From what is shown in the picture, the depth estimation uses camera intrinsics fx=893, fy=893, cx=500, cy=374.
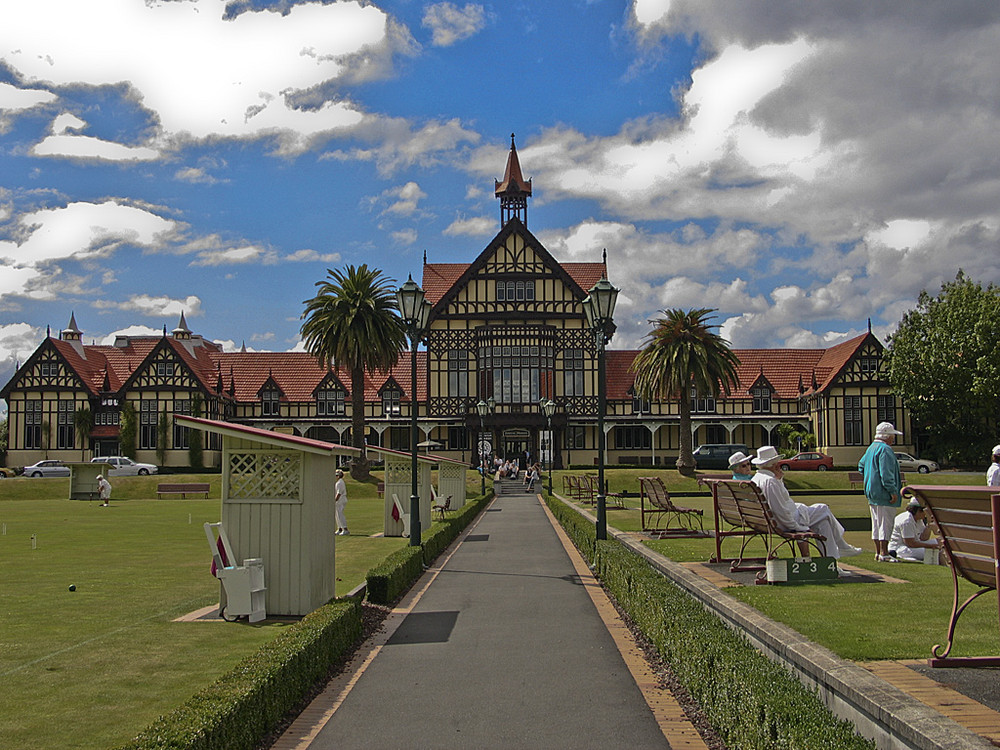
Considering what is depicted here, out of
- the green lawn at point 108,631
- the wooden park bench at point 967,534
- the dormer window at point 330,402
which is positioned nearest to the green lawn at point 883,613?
the wooden park bench at point 967,534

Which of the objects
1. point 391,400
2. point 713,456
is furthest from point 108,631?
point 391,400

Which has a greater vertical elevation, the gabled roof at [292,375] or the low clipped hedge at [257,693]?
the gabled roof at [292,375]

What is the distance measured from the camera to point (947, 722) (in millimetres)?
4133

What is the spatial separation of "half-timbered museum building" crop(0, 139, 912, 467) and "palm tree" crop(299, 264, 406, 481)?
1114 centimetres

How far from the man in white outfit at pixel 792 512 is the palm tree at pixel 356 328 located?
36.9 metres

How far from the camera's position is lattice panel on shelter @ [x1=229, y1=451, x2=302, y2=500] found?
9.92m

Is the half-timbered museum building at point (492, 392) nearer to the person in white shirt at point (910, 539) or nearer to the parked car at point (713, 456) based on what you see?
the parked car at point (713, 456)

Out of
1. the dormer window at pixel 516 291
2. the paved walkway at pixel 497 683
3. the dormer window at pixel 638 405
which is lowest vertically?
the paved walkway at pixel 497 683

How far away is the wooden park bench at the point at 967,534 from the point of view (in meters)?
4.78

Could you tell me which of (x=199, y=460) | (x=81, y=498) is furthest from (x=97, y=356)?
(x=81, y=498)

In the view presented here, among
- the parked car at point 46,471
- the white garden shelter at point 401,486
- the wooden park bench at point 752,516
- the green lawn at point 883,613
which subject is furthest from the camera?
the parked car at point 46,471

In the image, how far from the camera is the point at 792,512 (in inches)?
367

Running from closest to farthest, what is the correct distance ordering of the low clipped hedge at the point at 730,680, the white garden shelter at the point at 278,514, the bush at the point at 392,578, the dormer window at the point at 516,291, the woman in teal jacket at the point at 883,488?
the low clipped hedge at the point at 730,680
the white garden shelter at the point at 278,514
the woman in teal jacket at the point at 883,488
the bush at the point at 392,578
the dormer window at the point at 516,291

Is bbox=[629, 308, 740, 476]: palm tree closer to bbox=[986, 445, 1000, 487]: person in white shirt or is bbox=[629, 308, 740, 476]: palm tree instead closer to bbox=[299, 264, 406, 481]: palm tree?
bbox=[299, 264, 406, 481]: palm tree
